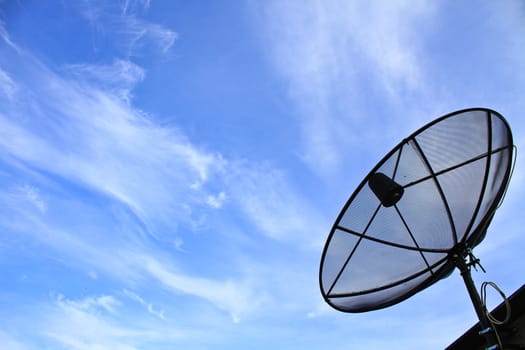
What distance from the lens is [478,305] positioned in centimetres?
229

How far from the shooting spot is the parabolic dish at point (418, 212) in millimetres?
2883

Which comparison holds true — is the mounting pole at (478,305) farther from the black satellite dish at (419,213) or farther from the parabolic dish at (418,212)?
the parabolic dish at (418,212)

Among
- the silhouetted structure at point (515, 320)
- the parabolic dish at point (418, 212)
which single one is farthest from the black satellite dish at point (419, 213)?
the silhouetted structure at point (515, 320)

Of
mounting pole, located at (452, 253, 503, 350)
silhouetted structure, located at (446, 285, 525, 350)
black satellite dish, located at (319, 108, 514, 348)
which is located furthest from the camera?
silhouetted structure, located at (446, 285, 525, 350)

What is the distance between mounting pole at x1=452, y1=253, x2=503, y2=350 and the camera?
2.15 meters

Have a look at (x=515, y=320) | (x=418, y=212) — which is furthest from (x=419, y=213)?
(x=515, y=320)

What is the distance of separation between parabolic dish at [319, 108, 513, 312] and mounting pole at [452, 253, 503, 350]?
0.14m

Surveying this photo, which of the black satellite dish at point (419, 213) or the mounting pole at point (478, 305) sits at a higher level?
the black satellite dish at point (419, 213)

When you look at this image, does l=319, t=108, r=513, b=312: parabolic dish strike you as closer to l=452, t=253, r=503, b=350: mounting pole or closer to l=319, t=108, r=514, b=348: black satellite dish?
l=319, t=108, r=514, b=348: black satellite dish

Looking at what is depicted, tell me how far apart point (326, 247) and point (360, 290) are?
595 millimetres

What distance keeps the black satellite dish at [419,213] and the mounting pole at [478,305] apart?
0.01 m

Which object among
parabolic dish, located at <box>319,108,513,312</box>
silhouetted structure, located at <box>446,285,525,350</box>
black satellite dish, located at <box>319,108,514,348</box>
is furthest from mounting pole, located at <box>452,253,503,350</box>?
silhouetted structure, located at <box>446,285,525,350</box>

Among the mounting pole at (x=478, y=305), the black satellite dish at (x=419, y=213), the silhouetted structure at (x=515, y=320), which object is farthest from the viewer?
the silhouetted structure at (x=515, y=320)

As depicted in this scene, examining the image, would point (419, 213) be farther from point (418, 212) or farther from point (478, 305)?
point (478, 305)
